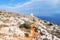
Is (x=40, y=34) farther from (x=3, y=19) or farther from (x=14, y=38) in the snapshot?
(x=3, y=19)

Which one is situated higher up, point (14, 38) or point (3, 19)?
point (3, 19)

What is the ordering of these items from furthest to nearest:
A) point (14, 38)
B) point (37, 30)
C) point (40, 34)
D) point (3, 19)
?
point (3, 19), point (37, 30), point (40, 34), point (14, 38)

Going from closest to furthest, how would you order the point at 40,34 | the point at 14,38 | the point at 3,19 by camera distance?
the point at 14,38 < the point at 40,34 < the point at 3,19

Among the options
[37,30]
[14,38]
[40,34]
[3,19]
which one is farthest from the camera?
[3,19]

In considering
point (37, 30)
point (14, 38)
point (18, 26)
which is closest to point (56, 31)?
point (37, 30)

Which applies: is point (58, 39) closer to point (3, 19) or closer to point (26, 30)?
point (26, 30)

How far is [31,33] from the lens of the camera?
198 ft

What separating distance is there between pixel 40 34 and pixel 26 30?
4260 mm

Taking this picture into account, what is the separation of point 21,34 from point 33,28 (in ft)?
28.3

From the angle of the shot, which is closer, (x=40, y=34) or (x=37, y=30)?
(x=40, y=34)

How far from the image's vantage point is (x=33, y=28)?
65062mm

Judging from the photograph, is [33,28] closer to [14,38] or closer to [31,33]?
[31,33]

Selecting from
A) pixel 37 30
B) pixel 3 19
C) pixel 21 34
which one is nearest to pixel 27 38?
pixel 21 34

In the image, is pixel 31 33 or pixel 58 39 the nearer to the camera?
pixel 58 39
